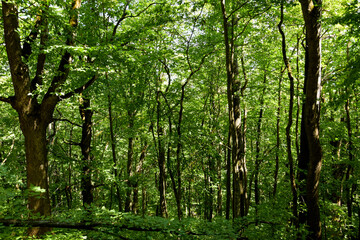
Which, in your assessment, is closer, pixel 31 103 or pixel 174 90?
pixel 31 103

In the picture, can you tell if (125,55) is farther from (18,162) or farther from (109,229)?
(18,162)

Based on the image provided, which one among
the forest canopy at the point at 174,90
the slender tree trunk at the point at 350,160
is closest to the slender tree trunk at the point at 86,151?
the forest canopy at the point at 174,90

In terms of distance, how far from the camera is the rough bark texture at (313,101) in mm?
3875

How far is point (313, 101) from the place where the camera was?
4043 millimetres

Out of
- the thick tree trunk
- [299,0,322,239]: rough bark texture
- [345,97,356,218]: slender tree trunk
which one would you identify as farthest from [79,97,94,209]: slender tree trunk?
[345,97,356,218]: slender tree trunk

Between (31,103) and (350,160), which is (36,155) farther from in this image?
(350,160)

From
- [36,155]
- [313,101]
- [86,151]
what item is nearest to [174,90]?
[86,151]

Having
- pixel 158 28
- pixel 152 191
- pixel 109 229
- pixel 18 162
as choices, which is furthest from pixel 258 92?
pixel 18 162

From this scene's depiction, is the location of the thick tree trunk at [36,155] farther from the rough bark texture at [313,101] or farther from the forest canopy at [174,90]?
the rough bark texture at [313,101]

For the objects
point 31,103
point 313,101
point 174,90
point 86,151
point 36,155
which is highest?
point 174,90

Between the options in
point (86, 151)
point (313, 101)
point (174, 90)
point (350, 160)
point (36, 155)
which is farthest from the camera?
point (174, 90)

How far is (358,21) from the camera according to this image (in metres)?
4.20

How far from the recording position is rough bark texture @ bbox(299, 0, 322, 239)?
12.7 ft

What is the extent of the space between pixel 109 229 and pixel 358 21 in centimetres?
575
